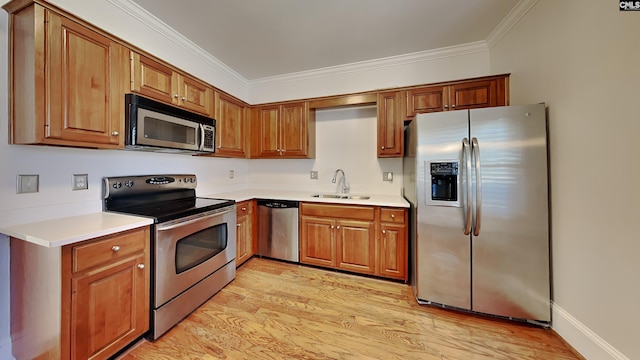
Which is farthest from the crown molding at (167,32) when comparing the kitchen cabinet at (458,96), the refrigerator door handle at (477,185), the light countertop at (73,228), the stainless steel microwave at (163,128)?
the refrigerator door handle at (477,185)

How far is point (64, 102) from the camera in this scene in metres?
1.39

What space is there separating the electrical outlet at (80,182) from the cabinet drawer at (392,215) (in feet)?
8.55

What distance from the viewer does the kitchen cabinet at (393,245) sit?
2.35 meters

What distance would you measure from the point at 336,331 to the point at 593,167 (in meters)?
2.03

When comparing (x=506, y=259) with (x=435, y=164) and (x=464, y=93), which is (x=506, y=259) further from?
(x=464, y=93)

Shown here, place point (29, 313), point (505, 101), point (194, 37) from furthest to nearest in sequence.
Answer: point (194, 37) < point (505, 101) < point (29, 313)

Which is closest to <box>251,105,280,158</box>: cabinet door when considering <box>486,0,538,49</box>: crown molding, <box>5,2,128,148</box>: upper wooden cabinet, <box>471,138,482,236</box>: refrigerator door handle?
<box>5,2,128,148</box>: upper wooden cabinet

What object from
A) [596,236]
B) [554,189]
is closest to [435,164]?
[554,189]

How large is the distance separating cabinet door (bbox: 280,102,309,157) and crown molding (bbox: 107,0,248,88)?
3.30 ft

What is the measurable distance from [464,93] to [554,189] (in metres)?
1.27

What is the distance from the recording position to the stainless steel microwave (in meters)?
1.72

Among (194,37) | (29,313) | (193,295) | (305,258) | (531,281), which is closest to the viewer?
(29,313)

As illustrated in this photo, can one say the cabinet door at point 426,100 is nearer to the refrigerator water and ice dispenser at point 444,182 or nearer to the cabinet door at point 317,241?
the refrigerator water and ice dispenser at point 444,182

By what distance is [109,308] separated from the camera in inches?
53.3
